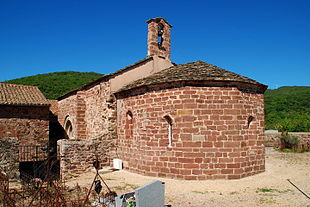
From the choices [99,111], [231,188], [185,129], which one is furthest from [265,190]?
[99,111]

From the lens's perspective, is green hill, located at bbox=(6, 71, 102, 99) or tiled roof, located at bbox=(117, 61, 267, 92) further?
green hill, located at bbox=(6, 71, 102, 99)

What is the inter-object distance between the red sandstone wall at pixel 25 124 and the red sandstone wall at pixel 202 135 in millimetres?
7988

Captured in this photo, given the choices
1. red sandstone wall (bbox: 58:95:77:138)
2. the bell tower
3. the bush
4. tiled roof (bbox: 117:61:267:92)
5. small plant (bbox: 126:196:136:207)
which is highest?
the bell tower

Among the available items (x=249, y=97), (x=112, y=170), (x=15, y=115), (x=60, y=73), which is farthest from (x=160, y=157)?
(x=60, y=73)

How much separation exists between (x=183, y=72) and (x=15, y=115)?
10.2 metres

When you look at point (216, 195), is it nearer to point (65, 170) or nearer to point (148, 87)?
point (148, 87)

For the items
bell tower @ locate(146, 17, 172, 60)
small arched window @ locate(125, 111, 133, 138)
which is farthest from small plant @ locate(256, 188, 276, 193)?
bell tower @ locate(146, 17, 172, 60)

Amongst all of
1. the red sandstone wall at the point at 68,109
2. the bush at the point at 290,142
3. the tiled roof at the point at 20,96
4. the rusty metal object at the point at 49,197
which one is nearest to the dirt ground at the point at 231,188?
the rusty metal object at the point at 49,197

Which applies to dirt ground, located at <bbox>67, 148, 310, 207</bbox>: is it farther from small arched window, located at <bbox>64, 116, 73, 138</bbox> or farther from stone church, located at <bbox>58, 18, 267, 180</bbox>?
small arched window, located at <bbox>64, 116, 73, 138</bbox>

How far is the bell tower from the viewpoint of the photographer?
43.4ft

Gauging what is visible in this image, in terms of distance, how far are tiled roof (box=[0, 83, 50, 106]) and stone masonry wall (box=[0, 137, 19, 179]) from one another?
16.9 feet

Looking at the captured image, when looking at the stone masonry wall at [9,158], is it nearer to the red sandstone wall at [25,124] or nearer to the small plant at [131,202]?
the red sandstone wall at [25,124]

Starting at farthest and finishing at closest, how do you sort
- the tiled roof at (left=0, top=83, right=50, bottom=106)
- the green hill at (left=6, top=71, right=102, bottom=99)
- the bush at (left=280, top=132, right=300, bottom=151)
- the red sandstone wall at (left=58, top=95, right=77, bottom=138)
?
the green hill at (left=6, top=71, right=102, bottom=99), the bush at (left=280, top=132, right=300, bottom=151), the red sandstone wall at (left=58, top=95, right=77, bottom=138), the tiled roof at (left=0, top=83, right=50, bottom=106)

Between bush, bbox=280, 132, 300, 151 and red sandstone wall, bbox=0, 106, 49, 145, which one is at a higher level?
red sandstone wall, bbox=0, 106, 49, 145
